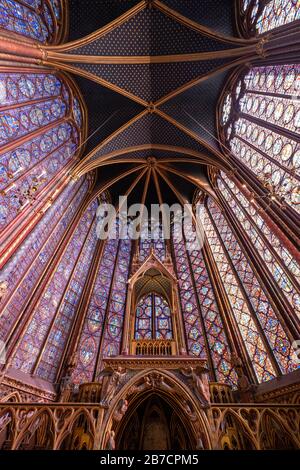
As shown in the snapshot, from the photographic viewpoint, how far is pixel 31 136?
8719mm

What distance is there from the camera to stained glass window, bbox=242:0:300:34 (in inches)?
287

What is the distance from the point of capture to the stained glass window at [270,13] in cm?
729

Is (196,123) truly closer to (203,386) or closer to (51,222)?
(51,222)

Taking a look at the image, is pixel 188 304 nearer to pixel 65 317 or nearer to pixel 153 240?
pixel 153 240

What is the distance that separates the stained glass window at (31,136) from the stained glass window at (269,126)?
7055 millimetres

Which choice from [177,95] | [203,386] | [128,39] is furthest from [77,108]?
[203,386]

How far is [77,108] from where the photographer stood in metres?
11.5

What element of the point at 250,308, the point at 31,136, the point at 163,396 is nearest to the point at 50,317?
the point at 163,396

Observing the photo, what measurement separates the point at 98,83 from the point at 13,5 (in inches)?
144

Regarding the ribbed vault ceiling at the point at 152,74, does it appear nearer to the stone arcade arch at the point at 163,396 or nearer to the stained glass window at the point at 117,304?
the stained glass window at the point at 117,304

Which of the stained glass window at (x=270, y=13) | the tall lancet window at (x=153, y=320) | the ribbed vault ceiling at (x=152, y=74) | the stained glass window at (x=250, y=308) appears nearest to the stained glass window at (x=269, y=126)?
the ribbed vault ceiling at (x=152, y=74)

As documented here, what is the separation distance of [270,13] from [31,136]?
9.45 metres

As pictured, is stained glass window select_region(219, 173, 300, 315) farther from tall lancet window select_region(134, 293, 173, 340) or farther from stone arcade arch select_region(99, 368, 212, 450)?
tall lancet window select_region(134, 293, 173, 340)

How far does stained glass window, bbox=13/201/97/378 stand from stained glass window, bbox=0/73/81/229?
333cm
